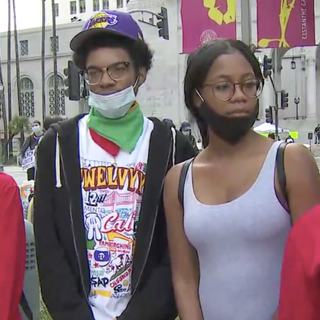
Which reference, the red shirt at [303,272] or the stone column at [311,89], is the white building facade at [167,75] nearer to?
the stone column at [311,89]

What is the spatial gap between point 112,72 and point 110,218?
24.5 inches

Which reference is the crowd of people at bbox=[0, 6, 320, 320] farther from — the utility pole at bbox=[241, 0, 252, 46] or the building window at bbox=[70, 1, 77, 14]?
the building window at bbox=[70, 1, 77, 14]

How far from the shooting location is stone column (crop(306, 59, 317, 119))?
44406mm

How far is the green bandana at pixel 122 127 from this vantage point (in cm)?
257

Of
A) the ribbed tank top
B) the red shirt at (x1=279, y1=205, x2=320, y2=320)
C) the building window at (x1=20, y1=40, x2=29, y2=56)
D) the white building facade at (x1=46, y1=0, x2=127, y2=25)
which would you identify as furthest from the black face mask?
the white building facade at (x1=46, y1=0, x2=127, y2=25)

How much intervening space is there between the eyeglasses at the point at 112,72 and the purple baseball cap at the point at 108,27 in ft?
0.42

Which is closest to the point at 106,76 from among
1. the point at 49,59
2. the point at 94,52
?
the point at 94,52

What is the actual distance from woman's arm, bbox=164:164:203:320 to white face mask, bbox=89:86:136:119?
385 millimetres

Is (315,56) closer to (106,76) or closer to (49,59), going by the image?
(49,59)

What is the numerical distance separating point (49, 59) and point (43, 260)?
5666 cm

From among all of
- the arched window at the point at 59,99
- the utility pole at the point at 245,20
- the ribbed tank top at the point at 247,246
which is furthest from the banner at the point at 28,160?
the arched window at the point at 59,99

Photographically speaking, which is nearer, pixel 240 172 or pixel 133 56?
pixel 240 172

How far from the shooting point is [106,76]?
2.58m

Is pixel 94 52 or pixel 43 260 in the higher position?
pixel 94 52
